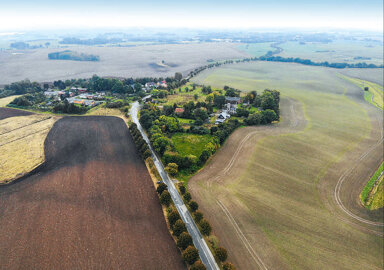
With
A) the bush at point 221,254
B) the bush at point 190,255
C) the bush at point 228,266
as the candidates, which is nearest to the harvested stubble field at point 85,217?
the bush at point 190,255

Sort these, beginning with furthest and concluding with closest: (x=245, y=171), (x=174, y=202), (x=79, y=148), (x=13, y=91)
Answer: (x=13, y=91), (x=79, y=148), (x=245, y=171), (x=174, y=202)

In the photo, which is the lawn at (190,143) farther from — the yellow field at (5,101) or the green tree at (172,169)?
the yellow field at (5,101)

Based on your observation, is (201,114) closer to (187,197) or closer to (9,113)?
(187,197)

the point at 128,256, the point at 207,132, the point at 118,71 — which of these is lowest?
the point at 128,256

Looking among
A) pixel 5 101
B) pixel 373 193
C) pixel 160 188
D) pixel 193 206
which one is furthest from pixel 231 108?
pixel 5 101

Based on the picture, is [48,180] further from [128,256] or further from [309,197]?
[309,197]

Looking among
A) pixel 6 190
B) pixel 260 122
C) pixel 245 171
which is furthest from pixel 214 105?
pixel 6 190

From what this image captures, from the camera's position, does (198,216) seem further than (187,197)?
No
